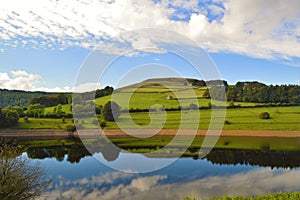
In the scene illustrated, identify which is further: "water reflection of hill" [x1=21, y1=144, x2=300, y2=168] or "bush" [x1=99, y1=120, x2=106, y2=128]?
"bush" [x1=99, y1=120, x2=106, y2=128]

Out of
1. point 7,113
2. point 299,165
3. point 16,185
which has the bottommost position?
point 299,165

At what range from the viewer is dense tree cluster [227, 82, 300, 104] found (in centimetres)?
7519

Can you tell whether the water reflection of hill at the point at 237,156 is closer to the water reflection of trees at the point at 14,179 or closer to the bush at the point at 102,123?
the bush at the point at 102,123

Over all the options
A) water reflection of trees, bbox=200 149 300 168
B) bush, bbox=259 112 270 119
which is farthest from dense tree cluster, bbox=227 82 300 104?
water reflection of trees, bbox=200 149 300 168

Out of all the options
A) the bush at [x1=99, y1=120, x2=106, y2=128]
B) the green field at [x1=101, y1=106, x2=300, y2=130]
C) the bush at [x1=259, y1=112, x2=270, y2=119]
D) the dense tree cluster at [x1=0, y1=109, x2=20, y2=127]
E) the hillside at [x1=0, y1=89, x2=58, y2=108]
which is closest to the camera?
the bush at [x1=99, y1=120, x2=106, y2=128]

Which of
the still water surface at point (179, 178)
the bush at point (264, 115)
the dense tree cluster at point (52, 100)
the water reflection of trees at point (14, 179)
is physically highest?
the dense tree cluster at point (52, 100)

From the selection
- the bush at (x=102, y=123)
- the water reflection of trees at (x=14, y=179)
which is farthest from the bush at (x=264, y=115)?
the water reflection of trees at (x=14, y=179)

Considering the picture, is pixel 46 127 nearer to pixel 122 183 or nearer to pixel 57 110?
pixel 57 110

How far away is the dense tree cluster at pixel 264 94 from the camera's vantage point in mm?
75188

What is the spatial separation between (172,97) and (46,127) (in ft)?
85.3

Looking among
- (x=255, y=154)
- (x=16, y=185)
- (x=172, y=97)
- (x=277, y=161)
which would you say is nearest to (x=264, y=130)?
(x=172, y=97)

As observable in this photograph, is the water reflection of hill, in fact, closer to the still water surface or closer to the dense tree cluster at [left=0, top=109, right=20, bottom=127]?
the still water surface

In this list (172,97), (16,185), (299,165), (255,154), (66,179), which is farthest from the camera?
(172,97)

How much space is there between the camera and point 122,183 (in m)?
19.8
